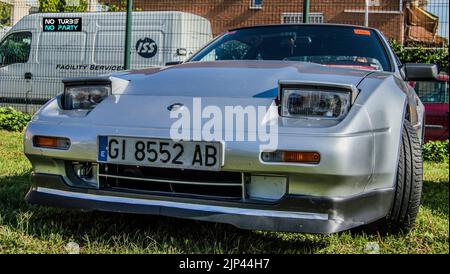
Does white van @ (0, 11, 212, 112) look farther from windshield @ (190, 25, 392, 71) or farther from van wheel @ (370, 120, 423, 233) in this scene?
van wheel @ (370, 120, 423, 233)

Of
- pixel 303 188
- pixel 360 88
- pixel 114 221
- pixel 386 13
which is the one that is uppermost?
pixel 386 13

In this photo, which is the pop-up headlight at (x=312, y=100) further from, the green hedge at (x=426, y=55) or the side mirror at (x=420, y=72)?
the green hedge at (x=426, y=55)

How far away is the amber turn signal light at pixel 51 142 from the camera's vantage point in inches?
96.8

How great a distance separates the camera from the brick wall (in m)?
8.96

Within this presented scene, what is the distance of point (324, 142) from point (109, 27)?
859 cm

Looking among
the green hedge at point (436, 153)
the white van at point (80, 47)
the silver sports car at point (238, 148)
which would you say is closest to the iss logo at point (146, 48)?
the white van at point (80, 47)

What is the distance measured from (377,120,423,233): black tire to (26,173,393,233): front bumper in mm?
155

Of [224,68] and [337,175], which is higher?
[224,68]

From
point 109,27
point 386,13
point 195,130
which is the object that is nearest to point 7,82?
point 109,27

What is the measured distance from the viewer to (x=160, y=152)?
2266mm

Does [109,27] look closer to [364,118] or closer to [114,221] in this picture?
[114,221]

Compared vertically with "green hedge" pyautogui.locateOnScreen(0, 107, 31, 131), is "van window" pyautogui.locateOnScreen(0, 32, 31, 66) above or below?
above

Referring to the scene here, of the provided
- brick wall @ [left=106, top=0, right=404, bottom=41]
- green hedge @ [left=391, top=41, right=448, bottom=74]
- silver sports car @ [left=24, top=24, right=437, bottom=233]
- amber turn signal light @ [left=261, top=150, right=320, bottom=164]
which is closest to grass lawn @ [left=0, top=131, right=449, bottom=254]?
silver sports car @ [left=24, top=24, right=437, bottom=233]

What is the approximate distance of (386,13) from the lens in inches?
677
